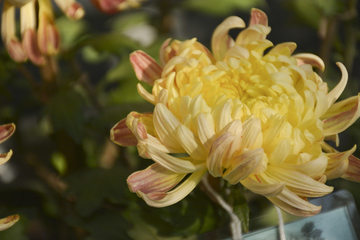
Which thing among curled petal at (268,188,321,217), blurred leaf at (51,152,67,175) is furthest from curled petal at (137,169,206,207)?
blurred leaf at (51,152,67,175)

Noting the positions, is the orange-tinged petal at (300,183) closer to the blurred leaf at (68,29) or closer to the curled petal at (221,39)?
the curled petal at (221,39)

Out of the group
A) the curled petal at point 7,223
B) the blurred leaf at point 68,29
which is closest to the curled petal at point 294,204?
the curled petal at point 7,223

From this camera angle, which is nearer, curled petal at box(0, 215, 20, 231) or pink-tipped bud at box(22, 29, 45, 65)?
curled petal at box(0, 215, 20, 231)

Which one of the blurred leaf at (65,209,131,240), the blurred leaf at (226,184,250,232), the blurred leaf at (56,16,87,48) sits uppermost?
the blurred leaf at (226,184,250,232)

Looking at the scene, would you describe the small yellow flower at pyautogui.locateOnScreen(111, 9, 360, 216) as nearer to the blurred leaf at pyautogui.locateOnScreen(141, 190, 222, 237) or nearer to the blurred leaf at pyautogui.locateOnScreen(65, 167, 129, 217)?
the blurred leaf at pyautogui.locateOnScreen(141, 190, 222, 237)

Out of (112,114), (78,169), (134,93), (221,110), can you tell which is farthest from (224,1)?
(221,110)

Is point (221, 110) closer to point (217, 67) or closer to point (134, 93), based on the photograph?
point (217, 67)

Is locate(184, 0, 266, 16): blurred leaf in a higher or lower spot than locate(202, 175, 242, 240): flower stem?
higher
